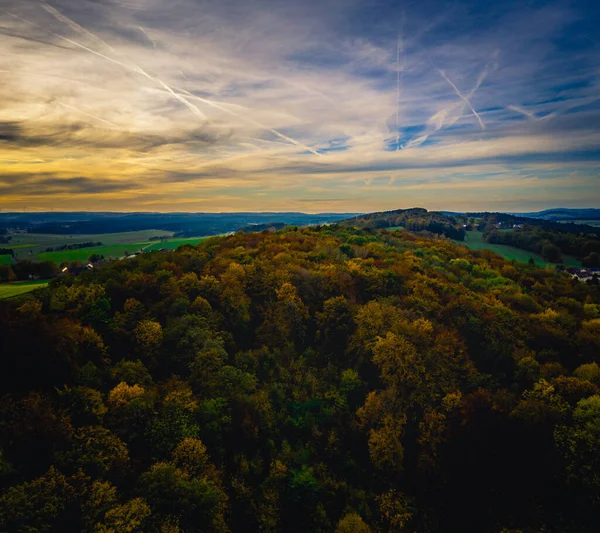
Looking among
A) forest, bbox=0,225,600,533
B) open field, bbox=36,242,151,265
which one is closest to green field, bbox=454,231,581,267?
forest, bbox=0,225,600,533

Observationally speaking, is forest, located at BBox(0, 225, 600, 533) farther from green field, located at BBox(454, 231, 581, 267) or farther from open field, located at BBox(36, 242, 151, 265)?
green field, located at BBox(454, 231, 581, 267)

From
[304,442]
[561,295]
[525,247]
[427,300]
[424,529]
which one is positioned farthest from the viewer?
[525,247]

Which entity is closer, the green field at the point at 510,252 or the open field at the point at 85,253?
the open field at the point at 85,253

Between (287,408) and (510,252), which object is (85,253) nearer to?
(287,408)

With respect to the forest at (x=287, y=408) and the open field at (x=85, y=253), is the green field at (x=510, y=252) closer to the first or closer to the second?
the forest at (x=287, y=408)

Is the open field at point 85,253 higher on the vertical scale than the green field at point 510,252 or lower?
higher

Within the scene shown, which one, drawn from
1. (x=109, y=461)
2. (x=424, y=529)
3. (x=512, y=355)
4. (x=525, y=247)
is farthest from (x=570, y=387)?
(x=525, y=247)

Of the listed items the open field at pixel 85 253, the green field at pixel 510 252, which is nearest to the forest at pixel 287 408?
the open field at pixel 85 253

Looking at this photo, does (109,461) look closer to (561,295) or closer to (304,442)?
(304,442)

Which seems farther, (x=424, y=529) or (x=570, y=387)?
(x=570, y=387)
